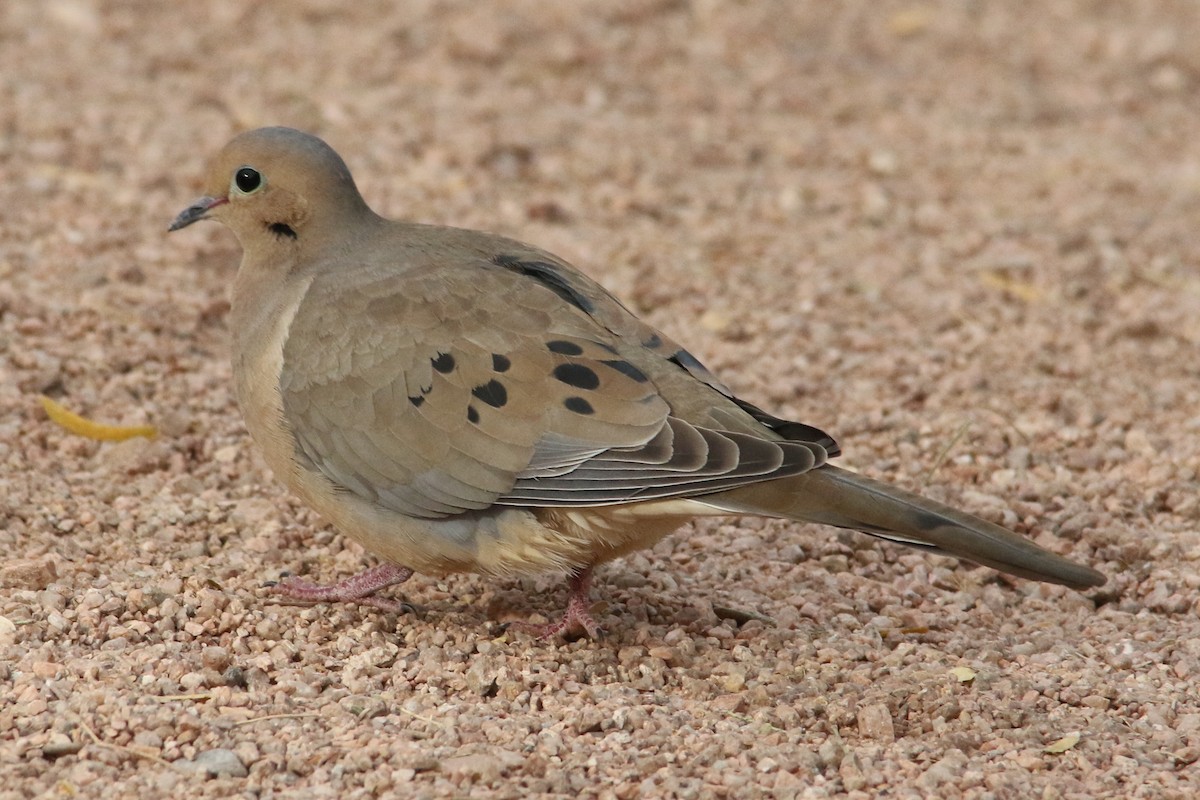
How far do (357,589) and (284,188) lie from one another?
→ 1.29m

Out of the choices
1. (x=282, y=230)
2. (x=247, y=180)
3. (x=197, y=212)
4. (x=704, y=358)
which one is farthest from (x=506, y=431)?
(x=704, y=358)

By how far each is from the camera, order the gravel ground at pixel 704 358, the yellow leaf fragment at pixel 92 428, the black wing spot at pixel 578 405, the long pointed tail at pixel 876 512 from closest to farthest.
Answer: the gravel ground at pixel 704 358
the long pointed tail at pixel 876 512
the black wing spot at pixel 578 405
the yellow leaf fragment at pixel 92 428

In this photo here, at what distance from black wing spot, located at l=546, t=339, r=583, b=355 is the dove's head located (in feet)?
3.09

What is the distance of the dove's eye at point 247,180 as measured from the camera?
510 centimetres

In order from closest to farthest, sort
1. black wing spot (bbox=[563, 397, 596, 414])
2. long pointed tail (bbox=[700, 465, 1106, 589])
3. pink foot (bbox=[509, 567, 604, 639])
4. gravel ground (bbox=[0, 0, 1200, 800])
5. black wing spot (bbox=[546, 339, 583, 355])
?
gravel ground (bbox=[0, 0, 1200, 800])
long pointed tail (bbox=[700, 465, 1106, 589])
black wing spot (bbox=[563, 397, 596, 414])
black wing spot (bbox=[546, 339, 583, 355])
pink foot (bbox=[509, 567, 604, 639])

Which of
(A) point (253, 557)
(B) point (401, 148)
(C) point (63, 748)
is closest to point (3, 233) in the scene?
(B) point (401, 148)

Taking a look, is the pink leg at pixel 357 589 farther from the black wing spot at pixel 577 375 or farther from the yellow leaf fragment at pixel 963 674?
the yellow leaf fragment at pixel 963 674

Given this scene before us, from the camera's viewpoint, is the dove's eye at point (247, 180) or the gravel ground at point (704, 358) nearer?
the gravel ground at point (704, 358)

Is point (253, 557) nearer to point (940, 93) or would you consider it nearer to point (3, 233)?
point (3, 233)

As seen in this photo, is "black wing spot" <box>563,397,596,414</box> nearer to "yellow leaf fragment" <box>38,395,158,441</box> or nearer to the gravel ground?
the gravel ground

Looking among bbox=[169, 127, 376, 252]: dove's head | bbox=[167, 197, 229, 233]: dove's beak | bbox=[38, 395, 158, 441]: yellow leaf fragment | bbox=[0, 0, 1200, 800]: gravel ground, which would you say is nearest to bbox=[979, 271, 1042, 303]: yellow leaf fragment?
bbox=[0, 0, 1200, 800]: gravel ground

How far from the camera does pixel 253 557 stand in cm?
505

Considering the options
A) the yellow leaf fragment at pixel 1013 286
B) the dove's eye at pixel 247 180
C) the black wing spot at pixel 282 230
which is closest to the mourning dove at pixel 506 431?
the black wing spot at pixel 282 230

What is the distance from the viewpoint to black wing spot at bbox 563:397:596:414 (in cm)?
441
